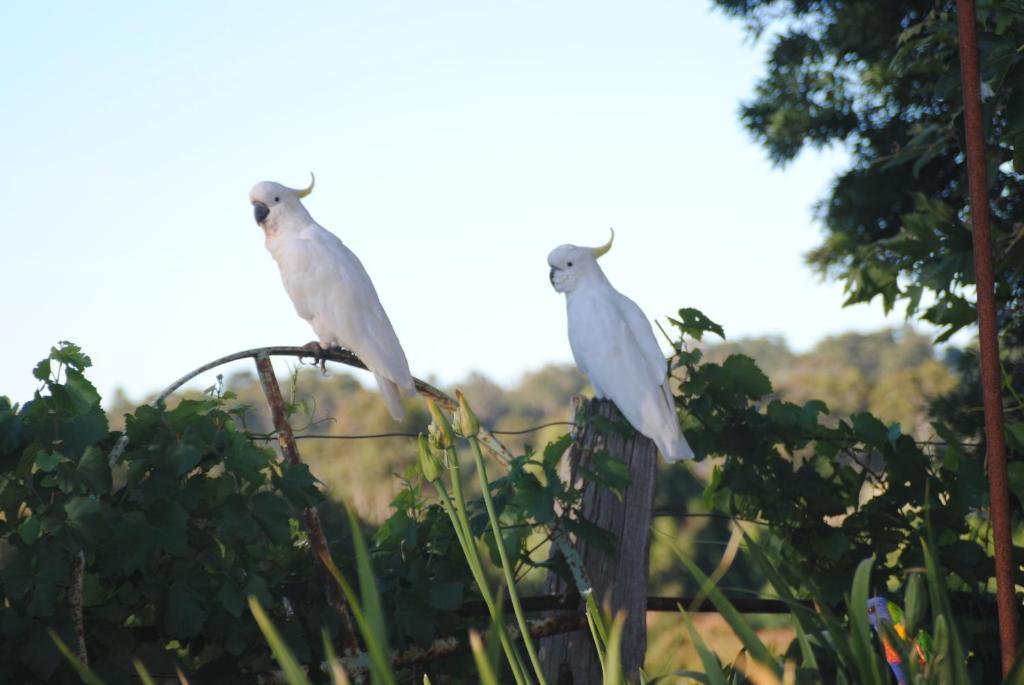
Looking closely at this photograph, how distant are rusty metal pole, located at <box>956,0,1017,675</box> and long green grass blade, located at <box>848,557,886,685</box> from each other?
344mm

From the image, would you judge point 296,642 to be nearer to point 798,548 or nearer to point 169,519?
point 169,519

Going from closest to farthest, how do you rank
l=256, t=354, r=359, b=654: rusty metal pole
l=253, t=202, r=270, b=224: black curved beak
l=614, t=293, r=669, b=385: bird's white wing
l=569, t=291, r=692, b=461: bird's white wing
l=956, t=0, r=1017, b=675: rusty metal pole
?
l=956, t=0, r=1017, b=675: rusty metal pole < l=256, t=354, r=359, b=654: rusty metal pole < l=569, t=291, r=692, b=461: bird's white wing < l=614, t=293, r=669, b=385: bird's white wing < l=253, t=202, r=270, b=224: black curved beak

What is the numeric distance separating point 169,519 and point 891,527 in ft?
4.38

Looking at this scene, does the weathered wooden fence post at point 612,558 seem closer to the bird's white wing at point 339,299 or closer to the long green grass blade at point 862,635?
the bird's white wing at point 339,299

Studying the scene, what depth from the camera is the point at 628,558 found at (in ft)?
5.58

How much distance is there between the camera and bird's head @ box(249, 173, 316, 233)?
2.05 meters

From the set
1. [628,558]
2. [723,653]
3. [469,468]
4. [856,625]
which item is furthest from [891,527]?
[469,468]

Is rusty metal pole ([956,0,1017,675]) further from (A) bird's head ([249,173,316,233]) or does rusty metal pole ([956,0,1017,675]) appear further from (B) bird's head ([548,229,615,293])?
(A) bird's head ([249,173,316,233])

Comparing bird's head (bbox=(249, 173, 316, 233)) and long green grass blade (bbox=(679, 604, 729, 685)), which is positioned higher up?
bird's head (bbox=(249, 173, 316, 233))

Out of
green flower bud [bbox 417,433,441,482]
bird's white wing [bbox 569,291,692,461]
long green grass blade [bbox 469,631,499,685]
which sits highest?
Answer: bird's white wing [bbox 569,291,692,461]

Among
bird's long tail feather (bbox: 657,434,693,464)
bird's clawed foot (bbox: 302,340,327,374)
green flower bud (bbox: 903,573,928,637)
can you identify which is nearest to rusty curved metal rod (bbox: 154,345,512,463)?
bird's clawed foot (bbox: 302,340,327,374)

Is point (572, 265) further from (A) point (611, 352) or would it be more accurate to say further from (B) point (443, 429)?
(B) point (443, 429)

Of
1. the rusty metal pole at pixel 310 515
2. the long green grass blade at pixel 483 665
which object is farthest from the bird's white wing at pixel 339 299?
the long green grass blade at pixel 483 665

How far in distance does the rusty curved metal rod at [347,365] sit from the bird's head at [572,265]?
469mm
